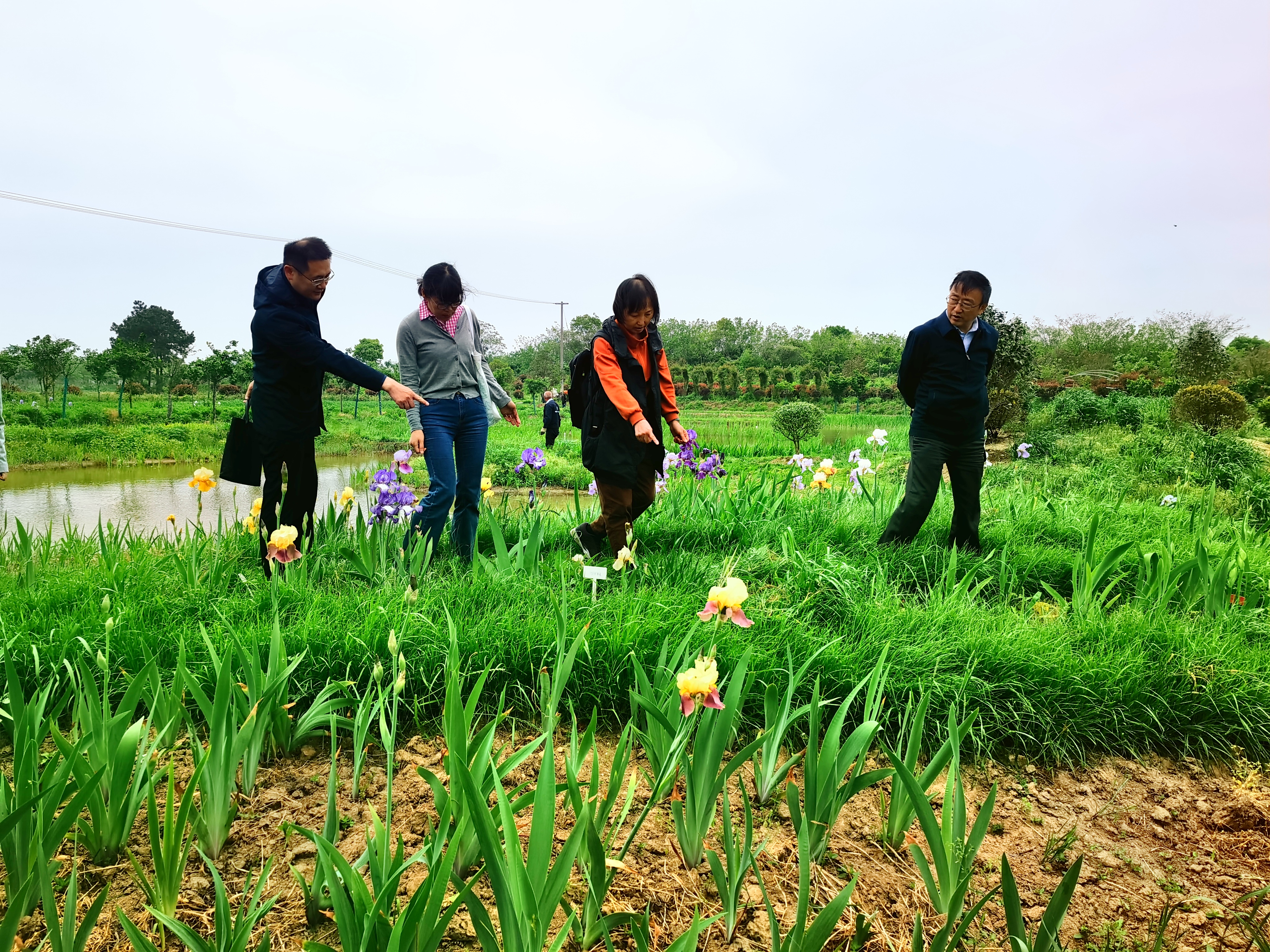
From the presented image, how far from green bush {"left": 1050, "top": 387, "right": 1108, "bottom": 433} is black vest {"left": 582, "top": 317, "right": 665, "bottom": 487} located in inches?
479

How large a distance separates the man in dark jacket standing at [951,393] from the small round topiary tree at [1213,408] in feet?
37.1

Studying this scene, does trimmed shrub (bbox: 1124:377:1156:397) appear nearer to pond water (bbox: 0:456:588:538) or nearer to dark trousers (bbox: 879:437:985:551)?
pond water (bbox: 0:456:588:538)

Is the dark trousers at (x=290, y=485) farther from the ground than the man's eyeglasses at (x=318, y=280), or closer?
closer

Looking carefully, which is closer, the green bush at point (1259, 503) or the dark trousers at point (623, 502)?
the dark trousers at point (623, 502)

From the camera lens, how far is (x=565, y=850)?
47.6 inches

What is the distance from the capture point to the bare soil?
1.43 meters

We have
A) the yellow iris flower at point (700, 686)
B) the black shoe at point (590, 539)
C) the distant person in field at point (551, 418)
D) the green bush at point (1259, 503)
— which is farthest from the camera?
the green bush at point (1259, 503)

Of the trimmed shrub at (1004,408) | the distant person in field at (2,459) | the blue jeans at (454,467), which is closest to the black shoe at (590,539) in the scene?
the blue jeans at (454,467)

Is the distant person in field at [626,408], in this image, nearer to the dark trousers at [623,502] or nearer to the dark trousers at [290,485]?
the dark trousers at [623,502]

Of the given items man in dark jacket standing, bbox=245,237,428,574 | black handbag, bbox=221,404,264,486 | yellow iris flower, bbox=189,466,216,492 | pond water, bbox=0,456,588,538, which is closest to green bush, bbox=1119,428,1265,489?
pond water, bbox=0,456,588,538

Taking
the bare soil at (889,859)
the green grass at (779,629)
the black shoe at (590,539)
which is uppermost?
the black shoe at (590,539)

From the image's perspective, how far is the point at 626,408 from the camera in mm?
3078

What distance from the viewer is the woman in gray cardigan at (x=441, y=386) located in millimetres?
3312

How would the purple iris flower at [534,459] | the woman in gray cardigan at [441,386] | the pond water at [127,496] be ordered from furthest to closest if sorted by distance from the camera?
the pond water at [127,496], the purple iris flower at [534,459], the woman in gray cardigan at [441,386]
